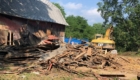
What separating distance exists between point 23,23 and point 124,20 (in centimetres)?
1999

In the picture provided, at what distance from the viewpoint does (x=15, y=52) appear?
14703mm

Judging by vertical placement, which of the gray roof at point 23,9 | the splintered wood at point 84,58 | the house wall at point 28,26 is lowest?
the splintered wood at point 84,58

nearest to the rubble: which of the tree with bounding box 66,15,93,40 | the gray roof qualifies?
the gray roof

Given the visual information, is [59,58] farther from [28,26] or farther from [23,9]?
[23,9]

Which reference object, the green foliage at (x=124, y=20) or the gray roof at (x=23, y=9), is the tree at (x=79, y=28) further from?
the gray roof at (x=23, y=9)

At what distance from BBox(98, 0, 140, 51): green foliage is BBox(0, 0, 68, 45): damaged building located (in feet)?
37.1

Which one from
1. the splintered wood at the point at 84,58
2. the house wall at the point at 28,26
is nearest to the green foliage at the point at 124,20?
the house wall at the point at 28,26

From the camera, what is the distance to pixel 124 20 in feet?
128

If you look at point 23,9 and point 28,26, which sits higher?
point 23,9

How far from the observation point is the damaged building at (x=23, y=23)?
2103cm

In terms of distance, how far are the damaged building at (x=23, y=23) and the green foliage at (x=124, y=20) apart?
37.1 feet

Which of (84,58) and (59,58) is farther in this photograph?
(84,58)

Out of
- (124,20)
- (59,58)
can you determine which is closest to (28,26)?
(59,58)

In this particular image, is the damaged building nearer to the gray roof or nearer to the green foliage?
the gray roof
